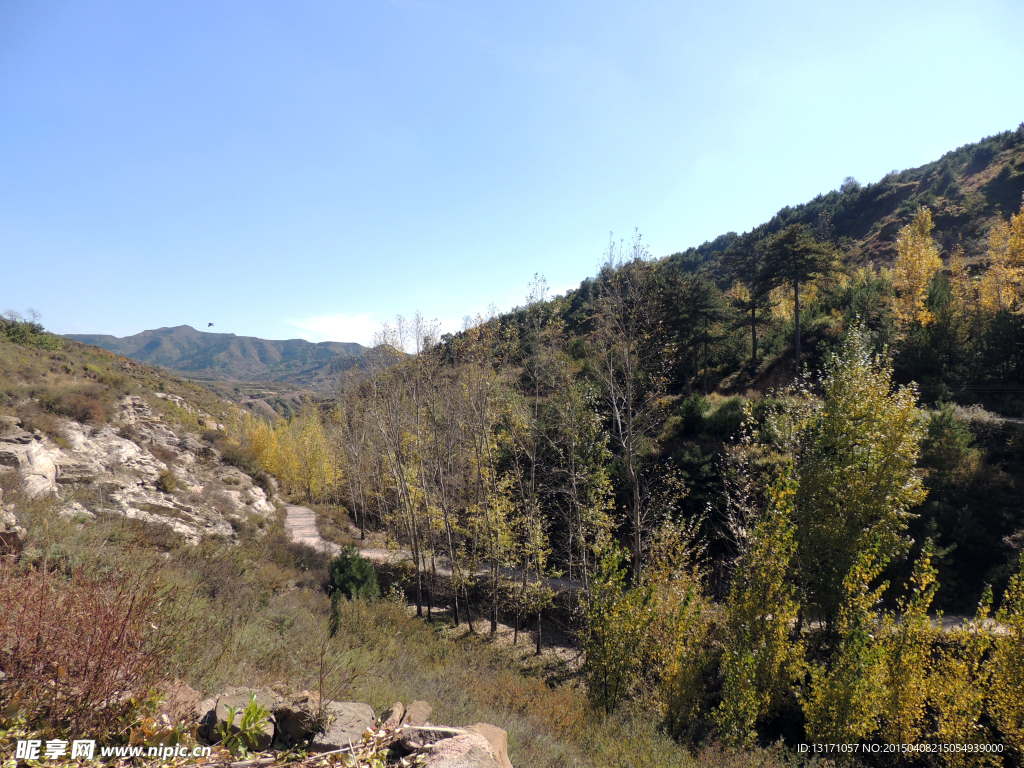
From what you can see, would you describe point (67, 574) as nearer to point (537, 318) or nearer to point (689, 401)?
point (537, 318)

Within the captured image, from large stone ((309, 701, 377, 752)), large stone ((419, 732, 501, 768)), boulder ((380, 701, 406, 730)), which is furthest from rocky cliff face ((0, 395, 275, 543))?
large stone ((419, 732, 501, 768))

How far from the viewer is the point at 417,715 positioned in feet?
16.1

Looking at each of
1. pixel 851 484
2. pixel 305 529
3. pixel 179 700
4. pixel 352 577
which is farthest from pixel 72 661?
pixel 305 529

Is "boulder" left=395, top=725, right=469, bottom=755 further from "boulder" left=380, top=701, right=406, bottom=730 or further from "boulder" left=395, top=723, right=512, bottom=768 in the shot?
"boulder" left=380, top=701, right=406, bottom=730

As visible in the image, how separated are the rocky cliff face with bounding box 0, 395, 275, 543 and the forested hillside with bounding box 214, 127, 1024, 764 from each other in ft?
23.1

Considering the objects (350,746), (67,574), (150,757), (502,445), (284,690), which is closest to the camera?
(150,757)

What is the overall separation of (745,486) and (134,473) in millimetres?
21106

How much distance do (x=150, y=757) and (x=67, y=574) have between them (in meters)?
4.64

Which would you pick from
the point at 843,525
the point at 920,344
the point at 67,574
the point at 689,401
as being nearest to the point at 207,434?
the point at 67,574

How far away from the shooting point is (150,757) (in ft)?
11.2

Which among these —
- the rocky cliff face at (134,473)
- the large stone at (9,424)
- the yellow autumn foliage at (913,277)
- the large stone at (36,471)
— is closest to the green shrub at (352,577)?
the rocky cliff face at (134,473)

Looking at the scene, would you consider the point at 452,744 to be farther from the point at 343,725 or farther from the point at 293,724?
the point at 293,724

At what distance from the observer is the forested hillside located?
7562 mm

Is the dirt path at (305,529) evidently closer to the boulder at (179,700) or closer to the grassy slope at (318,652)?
the grassy slope at (318,652)
